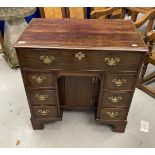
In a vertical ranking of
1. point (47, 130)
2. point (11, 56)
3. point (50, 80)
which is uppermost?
point (50, 80)

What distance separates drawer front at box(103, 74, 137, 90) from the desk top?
8.8 inches

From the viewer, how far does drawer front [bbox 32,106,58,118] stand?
4.84 feet

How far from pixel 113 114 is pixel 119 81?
37 cm

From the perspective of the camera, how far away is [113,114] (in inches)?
58.9

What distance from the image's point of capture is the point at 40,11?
99.6 inches

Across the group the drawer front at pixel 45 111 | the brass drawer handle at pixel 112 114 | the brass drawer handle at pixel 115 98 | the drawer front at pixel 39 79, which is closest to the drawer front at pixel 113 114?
the brass drawer handle at pixel 112 114

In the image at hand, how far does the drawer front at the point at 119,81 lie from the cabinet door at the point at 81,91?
190 millimetres

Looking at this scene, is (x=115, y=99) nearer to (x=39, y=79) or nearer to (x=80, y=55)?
(x=80, y=55)

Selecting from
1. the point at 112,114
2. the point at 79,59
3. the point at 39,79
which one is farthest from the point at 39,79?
the point at 112,114

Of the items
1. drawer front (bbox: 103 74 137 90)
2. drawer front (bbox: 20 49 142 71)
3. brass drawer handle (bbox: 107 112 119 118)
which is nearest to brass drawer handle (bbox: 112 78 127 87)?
drawer front (bbox: 103 74 137 90)
